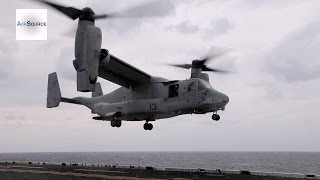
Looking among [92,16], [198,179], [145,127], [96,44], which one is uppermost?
[92,16]

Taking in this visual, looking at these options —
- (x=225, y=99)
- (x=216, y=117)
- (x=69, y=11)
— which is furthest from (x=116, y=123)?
(x=69, y=11)

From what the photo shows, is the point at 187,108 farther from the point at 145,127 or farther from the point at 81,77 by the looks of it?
the point at 81,77

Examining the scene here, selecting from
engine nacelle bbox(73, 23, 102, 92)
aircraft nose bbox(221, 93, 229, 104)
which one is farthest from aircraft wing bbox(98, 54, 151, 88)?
engine nacelle bbox(73, 23, 102, 92)

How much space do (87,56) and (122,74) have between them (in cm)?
912

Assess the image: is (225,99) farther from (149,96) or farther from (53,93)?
(53,93)

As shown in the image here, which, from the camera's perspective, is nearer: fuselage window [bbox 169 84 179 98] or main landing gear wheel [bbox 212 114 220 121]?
main landing gear wheel [bbox 212 114 220 121]

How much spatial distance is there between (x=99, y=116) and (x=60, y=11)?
13.0m

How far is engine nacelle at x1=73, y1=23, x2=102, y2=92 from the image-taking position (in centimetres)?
1941

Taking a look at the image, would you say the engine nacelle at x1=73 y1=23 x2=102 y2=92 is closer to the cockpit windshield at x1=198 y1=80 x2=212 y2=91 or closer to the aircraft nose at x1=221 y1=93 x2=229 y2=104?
the cockpit windshield at x1=198 y1=80 x2=212 y2=91

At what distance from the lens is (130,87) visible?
29844 mm

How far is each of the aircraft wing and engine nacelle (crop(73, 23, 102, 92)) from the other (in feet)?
22.6

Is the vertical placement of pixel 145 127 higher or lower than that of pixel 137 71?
lower

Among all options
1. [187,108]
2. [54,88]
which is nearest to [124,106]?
[187,108]

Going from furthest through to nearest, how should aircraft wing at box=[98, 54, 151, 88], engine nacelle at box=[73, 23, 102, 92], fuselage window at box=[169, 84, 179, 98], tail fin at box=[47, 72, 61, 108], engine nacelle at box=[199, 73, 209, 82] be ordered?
tail fin at box=[47, 72, 61, 108], engine nacelle at box=[199, 73, 209, 82], aircraft wing at box=[98, 54, 151, 88], fuselage window at box=[169, 84, 179, 98], engine nacelle at box=[73, 23, 102, 92]
